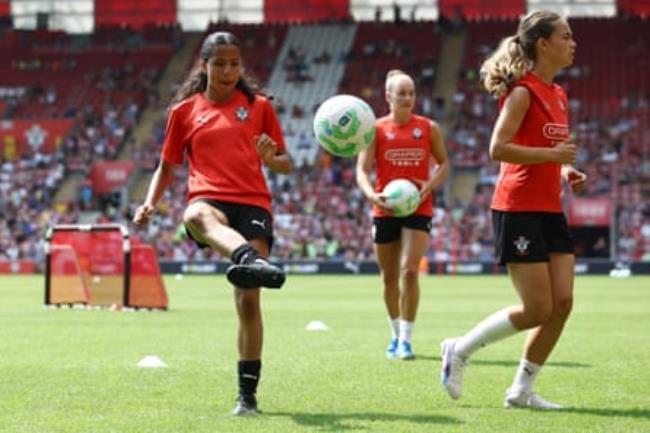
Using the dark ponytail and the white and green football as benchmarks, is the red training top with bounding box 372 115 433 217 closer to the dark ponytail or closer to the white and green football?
the white and green football

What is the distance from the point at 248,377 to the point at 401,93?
5014 millimetres

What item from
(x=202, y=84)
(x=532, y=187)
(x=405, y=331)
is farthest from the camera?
(x=405, y=331)

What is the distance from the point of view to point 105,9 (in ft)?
181

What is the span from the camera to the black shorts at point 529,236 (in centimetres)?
809

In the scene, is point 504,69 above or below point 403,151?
above

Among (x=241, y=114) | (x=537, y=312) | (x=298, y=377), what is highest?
(x=241, y=114)

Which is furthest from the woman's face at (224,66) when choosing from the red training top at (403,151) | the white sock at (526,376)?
the red training top at (403,151)

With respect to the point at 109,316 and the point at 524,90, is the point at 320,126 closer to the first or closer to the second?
the point at 524,90

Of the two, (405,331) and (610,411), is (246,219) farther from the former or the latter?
(405,331)

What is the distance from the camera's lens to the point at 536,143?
322 inches

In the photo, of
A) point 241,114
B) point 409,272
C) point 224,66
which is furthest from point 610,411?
point 409,272

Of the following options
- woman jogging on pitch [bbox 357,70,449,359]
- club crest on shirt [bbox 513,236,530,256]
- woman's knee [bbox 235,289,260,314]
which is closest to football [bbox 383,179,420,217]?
woman jogging on pitch [bbox 357,70,449,359]

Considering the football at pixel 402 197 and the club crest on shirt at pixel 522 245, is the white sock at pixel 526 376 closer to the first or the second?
the club crest on shirt at pixel 522 245

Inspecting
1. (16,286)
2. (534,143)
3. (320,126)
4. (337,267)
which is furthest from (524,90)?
(337,267)
